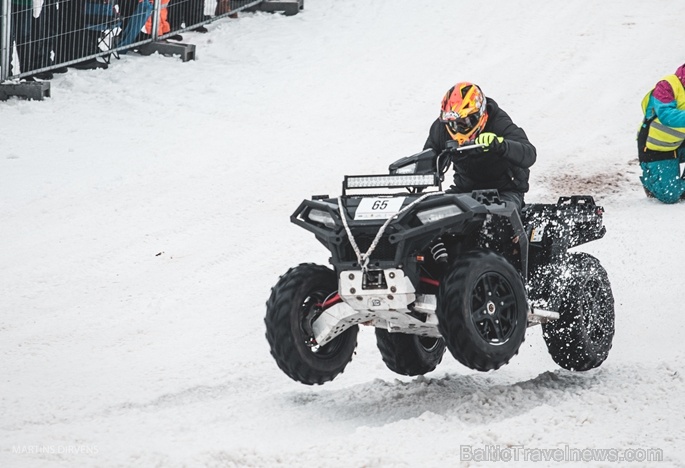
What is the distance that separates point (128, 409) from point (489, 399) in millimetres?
2299

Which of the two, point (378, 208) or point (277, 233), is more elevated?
point (378, 208)

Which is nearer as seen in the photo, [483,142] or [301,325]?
[301,325]

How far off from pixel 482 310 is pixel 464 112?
1.52 metres

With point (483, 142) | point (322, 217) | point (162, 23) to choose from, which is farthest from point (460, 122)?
point (162, 23)

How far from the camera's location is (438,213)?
5.95 m

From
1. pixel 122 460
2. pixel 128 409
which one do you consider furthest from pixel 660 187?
pixel 122 460

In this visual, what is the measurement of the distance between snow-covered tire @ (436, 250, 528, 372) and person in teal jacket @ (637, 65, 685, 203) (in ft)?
19.6

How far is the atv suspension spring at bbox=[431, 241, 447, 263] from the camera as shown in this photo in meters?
6.32

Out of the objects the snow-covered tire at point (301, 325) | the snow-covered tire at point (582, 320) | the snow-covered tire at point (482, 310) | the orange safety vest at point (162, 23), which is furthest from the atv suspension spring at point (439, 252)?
the orange safety vest at point (162, 23)

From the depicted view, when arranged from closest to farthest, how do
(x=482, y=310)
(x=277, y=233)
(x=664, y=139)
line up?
1. (x=482, y=310)
2. (x=277, y=233)
3. (x=664, y=139)

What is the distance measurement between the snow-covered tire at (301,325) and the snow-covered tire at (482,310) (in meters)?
0.85

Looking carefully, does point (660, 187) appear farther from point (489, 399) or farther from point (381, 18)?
point (381, 18)

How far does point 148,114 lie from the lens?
45.7 feet

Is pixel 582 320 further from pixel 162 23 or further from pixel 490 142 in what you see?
pixel 162 23
